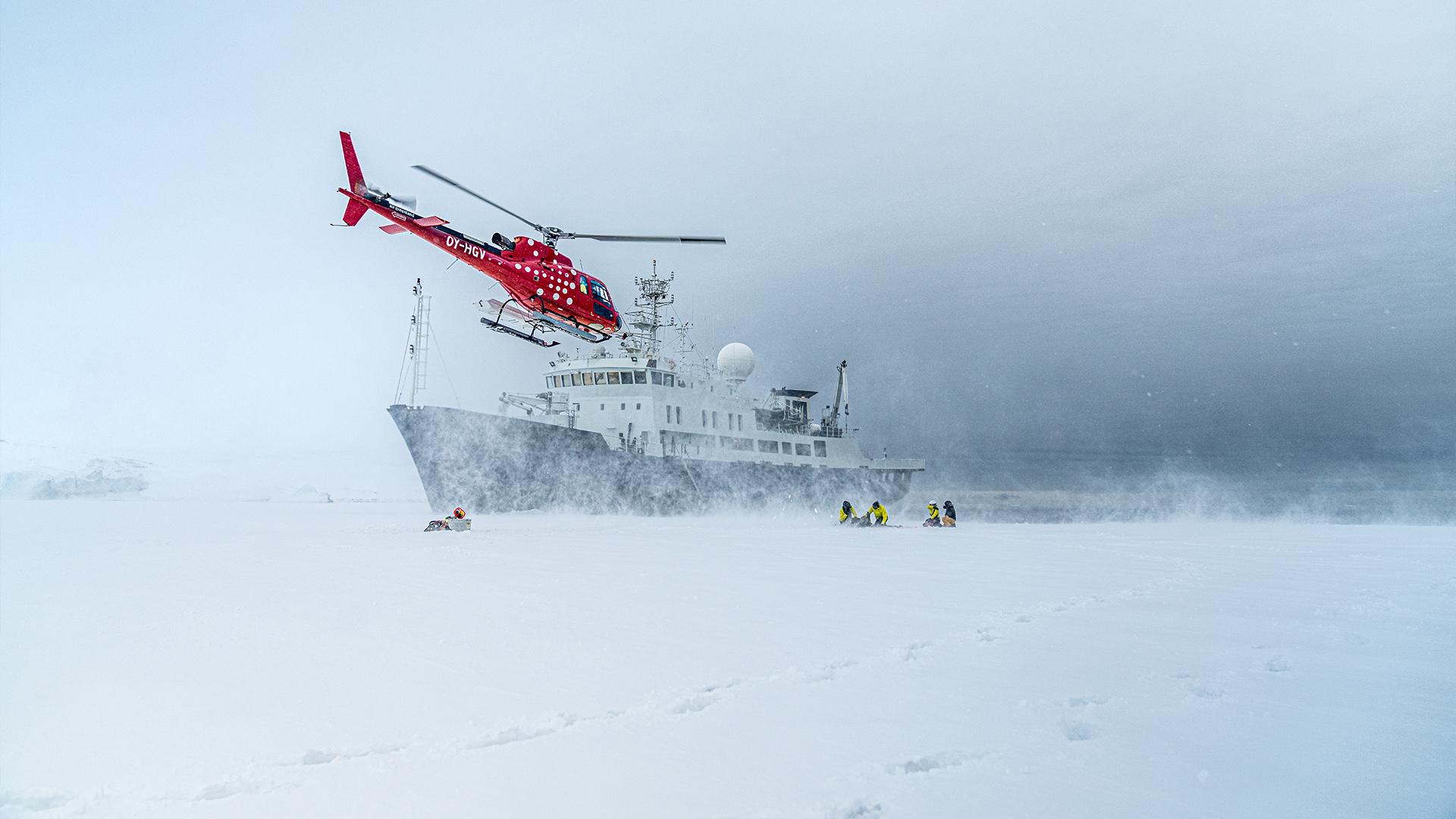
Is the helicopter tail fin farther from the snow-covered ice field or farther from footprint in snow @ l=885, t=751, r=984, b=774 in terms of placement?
footprint in snow @ l=885, t=751, r=984, b=774

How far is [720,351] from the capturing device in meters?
33.0

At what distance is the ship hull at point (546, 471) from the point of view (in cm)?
2095

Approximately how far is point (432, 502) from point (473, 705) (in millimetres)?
19918

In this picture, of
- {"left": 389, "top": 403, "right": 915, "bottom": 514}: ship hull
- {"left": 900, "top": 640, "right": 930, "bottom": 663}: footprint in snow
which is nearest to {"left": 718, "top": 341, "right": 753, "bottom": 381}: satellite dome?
{"left": 389, "top": 403, "right": 915, "bottom": 514}: ship hull

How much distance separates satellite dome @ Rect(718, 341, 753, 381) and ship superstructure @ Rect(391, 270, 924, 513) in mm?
58

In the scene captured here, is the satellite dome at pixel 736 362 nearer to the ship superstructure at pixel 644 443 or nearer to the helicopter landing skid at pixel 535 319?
the ship superstructure at pixel 644 443

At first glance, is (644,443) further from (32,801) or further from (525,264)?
(32,801)

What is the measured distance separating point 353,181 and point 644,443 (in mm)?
13148

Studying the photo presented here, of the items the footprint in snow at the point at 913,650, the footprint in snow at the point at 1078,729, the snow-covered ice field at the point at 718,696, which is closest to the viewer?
the snow-covered ice field at the point at 718,696

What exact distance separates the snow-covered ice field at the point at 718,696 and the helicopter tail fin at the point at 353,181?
8.17 metres

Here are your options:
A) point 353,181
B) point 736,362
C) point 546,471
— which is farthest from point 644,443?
point 353,181

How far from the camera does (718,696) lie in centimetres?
330

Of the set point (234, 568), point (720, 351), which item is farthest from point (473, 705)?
point (720, 351)

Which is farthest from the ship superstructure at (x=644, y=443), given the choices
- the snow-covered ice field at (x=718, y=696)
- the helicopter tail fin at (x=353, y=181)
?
the snow-covered ice field at (x=718, y=696)
